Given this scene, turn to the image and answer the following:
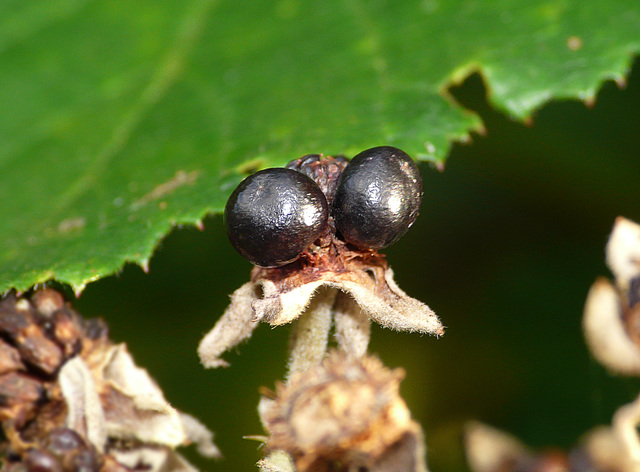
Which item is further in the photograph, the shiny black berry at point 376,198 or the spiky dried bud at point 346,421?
the shiny black berry at point 376,198

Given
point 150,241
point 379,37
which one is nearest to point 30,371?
point 150,241

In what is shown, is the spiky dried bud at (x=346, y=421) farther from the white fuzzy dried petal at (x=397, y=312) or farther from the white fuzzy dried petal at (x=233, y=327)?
the white fuzzy dried petal at (x=233, y=327)

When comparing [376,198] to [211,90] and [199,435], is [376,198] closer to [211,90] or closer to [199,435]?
[199,435]

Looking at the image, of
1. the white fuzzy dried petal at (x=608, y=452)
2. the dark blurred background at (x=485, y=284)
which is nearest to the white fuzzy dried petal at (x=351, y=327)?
the white fuzzy dried petal at (x=608, y=452)

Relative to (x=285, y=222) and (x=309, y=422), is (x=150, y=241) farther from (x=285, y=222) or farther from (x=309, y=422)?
(x=309, y=422)

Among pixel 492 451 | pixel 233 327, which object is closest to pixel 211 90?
pixel 233 327

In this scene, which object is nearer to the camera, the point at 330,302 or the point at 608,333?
the point at 608,333
